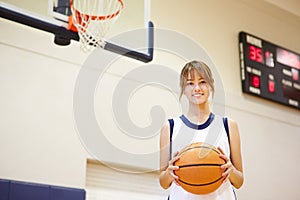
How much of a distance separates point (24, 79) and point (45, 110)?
0.72 feet

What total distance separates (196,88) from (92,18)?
0.92 metres

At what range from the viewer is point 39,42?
3148 millimetres

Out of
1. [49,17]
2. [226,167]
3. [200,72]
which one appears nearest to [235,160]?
[226,167]

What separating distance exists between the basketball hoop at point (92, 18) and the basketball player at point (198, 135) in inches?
31.5

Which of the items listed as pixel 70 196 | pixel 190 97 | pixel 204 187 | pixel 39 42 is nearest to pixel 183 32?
pixel 39 42

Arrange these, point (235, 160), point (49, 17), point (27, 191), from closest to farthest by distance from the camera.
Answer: point (235, 160) → point (49, 17) → point (27, 191)

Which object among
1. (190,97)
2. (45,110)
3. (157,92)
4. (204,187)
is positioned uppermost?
(157,92)

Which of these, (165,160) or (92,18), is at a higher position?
(92,18)

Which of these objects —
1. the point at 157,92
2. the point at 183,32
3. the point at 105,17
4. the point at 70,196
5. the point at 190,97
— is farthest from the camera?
the point at 183,32

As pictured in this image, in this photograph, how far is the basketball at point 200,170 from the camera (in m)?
1.86

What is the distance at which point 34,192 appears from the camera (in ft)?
9.32

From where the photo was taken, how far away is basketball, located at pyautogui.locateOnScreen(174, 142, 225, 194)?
186 centimetres

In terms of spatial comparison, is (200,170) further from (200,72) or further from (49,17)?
(49,17)

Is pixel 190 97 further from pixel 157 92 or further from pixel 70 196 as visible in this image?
pixel 157 92
